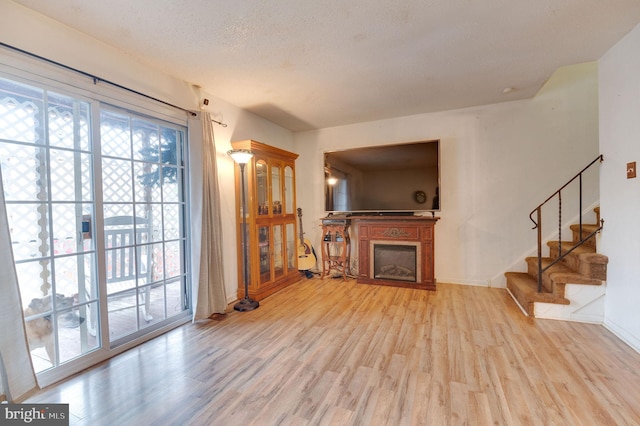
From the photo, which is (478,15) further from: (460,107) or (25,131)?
(25,131)

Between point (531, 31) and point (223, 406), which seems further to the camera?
point (531, 31)

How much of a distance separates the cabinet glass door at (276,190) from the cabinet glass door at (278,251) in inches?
10.0

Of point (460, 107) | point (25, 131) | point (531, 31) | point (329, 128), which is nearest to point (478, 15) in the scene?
point (531, 31)

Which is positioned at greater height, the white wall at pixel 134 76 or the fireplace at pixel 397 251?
the white wall at pixel 134 76

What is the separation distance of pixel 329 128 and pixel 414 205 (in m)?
1.90

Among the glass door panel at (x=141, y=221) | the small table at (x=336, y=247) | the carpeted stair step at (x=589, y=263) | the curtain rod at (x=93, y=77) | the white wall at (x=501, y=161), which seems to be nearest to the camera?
the curtain rod at (x=93, y=77)

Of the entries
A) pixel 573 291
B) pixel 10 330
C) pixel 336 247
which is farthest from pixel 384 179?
pixel 10 330

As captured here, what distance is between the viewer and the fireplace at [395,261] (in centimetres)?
370

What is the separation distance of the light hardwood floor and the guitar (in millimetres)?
1555

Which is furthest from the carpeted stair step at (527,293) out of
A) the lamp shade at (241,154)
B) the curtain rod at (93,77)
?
the curtain rod at (93,77)

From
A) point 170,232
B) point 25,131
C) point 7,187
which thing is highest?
point 25,131

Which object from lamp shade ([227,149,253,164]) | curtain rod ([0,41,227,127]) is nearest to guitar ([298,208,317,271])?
lamp shade ([227,149,253,164])

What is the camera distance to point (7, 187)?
5.43 feet

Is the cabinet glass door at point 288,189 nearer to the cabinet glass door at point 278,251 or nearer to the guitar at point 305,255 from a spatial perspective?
the cabinet glass door at point 278,251
